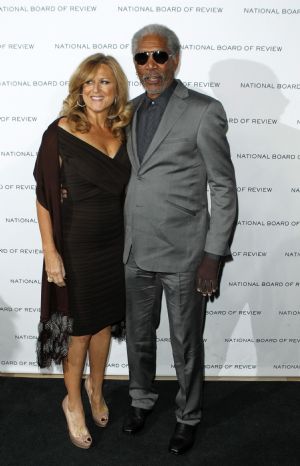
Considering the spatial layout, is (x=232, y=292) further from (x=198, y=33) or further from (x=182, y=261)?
(x=198, y=33)

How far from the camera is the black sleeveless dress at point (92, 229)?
2.54m

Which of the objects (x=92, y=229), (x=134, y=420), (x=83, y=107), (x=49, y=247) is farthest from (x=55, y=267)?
(x=134, y=420)

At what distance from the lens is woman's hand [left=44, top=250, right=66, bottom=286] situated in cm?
260

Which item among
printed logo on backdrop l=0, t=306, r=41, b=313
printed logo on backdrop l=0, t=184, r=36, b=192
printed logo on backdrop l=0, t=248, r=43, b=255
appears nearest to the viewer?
printed logo on backdrop l=0, t=184, r=36, b=192

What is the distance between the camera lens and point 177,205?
258 cm

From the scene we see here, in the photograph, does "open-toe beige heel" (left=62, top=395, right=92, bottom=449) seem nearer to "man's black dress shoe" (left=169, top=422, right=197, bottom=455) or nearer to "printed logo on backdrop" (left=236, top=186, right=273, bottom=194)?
"man's black dress shoe" (left=169, top=422, right=197, bottom=455)

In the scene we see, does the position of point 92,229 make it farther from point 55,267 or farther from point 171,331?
point 171,331

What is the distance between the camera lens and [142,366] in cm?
304

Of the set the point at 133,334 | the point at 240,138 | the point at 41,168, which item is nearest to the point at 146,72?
the point at 41,168

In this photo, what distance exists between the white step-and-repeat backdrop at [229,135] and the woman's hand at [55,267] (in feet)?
2.79

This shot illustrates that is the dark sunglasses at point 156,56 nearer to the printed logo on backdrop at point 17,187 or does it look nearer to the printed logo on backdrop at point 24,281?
the printed logo on backdrop at point 17,187

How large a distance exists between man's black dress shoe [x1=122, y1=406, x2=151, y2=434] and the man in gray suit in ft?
0.76

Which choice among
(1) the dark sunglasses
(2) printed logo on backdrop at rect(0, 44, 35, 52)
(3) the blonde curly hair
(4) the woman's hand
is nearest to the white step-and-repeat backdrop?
(2) printed logo on backdrop at rect(0, 44, 35, 52)

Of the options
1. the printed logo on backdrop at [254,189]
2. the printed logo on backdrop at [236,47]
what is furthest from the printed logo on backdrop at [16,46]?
the printed logo on backdrop at [254,189]
